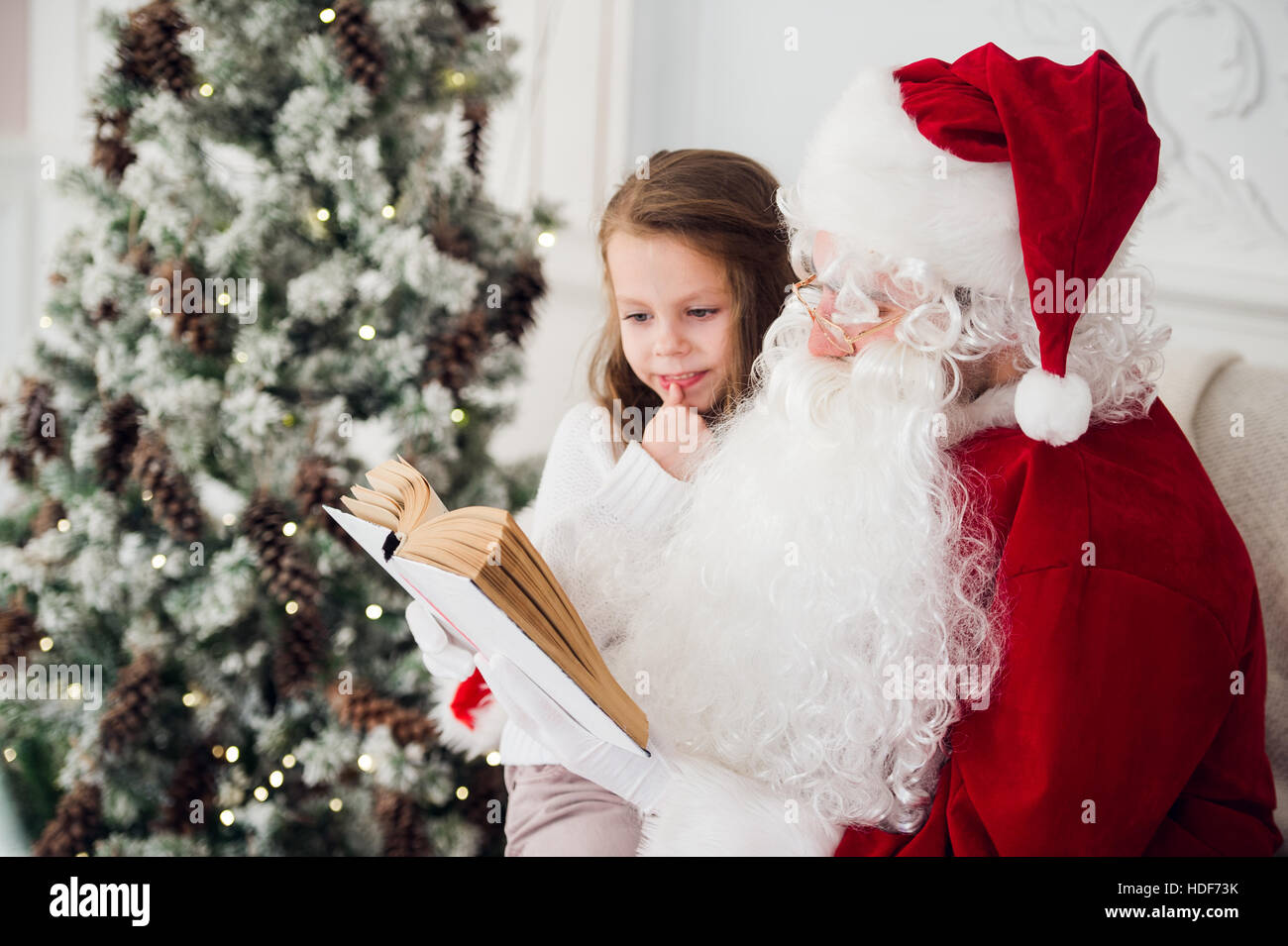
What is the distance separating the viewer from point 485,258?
6.42 ft

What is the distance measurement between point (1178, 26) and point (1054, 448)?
4.22ft

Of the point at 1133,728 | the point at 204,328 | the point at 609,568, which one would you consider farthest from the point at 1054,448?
the point at 204,328

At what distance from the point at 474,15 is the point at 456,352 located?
66cm

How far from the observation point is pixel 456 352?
1912mm

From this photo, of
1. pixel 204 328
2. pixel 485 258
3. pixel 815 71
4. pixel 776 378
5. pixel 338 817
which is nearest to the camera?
pixel 776 378

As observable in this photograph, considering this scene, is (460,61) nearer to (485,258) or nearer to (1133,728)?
(485,258)

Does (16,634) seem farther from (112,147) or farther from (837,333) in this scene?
(837,333)

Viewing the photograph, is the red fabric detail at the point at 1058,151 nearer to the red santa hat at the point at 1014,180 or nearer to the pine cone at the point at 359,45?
the red santa hat at the point at 1014,180

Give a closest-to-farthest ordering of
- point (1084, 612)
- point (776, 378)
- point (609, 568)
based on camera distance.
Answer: point (1084, 612) < point (776, 378) < point (609, 568)

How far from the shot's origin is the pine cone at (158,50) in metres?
1.78

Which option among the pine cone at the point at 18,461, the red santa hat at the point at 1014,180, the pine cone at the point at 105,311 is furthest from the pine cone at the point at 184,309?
the red santa hat at the point at 1014,180

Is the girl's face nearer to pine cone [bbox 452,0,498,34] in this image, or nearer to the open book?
the open book

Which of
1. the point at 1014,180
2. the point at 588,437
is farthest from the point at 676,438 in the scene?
the point at 1014,180

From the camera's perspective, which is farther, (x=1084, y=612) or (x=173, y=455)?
(x=173, y=455)
